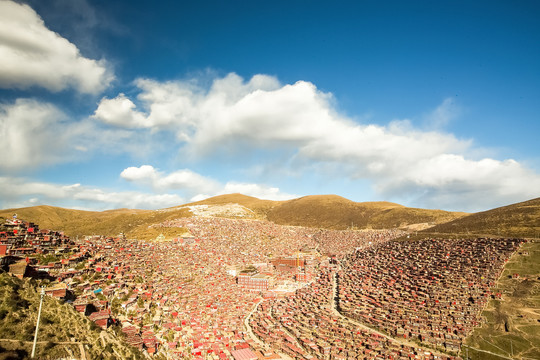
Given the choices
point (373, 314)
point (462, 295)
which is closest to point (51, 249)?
point (373, 314)

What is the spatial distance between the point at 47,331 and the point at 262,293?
41.7 metres

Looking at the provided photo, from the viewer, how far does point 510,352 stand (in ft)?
116

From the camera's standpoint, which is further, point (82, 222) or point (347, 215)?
point (347, 215)

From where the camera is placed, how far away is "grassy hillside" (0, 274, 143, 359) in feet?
63.6

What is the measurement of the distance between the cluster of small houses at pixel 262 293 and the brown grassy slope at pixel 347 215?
52.2 metres

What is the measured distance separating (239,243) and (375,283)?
140 feet

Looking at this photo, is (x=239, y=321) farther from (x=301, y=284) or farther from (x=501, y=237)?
(x=501, y=237)

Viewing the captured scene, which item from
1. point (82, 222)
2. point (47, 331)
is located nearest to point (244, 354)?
point (47, 331)

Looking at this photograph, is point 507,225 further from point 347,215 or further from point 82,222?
point 82,222

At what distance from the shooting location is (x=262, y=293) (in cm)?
5878

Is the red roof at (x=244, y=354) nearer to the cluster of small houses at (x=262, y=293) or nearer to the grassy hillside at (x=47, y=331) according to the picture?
the cluster of small houses at (x=262, y=293)

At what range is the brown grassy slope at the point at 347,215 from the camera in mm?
130375

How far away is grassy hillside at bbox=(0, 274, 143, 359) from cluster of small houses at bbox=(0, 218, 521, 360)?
3.59 meters

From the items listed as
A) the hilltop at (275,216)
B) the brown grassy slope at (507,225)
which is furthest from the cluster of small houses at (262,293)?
the hilltop at (275,216)
